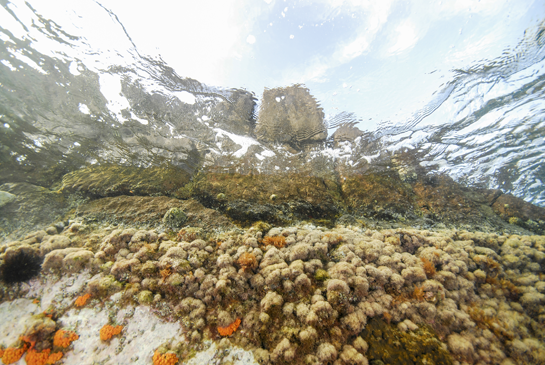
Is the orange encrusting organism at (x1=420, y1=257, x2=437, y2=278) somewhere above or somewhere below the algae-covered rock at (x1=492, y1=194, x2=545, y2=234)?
below

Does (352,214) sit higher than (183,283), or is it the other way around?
(352,214)

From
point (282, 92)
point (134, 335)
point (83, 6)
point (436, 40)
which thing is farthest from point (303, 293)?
A: point (83, 6)

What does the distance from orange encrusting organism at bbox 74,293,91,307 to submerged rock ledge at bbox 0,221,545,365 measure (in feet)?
0.07

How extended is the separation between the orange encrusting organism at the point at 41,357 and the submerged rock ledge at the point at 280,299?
0.32 ft

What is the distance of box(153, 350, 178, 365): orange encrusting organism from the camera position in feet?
11.6

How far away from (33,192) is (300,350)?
11120 mm

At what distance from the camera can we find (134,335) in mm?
3951

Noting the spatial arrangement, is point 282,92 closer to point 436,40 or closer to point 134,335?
point 436,40

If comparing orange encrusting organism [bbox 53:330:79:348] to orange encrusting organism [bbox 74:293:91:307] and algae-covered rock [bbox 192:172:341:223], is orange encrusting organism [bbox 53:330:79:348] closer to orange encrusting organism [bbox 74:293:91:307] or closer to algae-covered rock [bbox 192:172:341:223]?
orange encrusting organism [bbox 74:293:91:307]

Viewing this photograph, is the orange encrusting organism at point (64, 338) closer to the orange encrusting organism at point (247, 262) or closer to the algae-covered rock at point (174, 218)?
the algae-covered rock at point (174, 218)

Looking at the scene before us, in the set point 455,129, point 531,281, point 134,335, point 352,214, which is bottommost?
point 134,335

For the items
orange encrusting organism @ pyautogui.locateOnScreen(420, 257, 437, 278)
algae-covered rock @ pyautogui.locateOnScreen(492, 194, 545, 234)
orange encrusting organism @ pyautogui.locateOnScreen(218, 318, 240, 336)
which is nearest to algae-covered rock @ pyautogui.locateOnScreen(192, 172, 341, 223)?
orange encrusting organism @ pyautogui.locateOnScreen(420, 257, 437, 278)

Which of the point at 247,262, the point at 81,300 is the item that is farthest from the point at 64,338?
the point at 247,262


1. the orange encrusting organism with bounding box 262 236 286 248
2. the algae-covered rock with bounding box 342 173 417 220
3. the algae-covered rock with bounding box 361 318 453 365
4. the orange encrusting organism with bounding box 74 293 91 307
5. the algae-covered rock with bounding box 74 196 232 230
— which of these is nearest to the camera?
the algae-covered rock with bounding box 361 318 453 365
